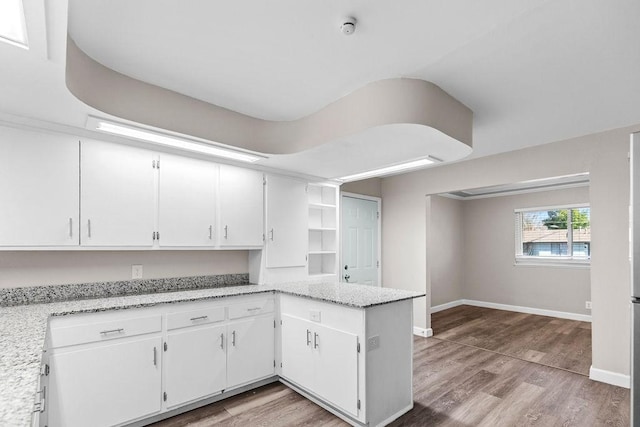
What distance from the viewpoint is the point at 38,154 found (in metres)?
2.49

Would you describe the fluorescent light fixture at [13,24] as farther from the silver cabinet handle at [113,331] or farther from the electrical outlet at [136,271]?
the electrical outlet at [136,271]

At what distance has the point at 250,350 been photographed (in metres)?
3.14

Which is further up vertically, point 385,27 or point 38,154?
point 385,27

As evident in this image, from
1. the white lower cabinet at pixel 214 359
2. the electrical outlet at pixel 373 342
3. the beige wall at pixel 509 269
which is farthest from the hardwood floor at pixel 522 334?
the electrical outlet at pixel 373 342

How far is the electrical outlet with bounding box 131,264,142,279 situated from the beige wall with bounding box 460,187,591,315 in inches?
252

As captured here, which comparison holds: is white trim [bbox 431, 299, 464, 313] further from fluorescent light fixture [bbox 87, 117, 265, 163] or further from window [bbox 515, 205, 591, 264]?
fluorescent light fixture [bbox 87, 117, 265, 163]

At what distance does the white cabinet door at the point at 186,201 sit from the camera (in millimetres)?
3053

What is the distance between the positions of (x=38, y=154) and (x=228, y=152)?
1388 millimetres

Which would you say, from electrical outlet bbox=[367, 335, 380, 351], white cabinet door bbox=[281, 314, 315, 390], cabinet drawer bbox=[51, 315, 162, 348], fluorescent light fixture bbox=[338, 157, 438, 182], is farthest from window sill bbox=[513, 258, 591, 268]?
cabinet drawer bbox=[51, 315, 162, 348]

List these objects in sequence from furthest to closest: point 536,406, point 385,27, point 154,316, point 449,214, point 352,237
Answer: point 449,214
point 352,237
point 536,406
point 154,316
point 385,27

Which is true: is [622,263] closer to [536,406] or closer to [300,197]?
[536,406]

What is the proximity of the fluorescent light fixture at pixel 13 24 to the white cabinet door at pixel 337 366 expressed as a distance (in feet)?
8.33

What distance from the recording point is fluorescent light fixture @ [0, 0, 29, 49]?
1345 mm

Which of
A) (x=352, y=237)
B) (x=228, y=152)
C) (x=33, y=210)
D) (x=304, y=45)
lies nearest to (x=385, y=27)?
(x=304, y=45)
